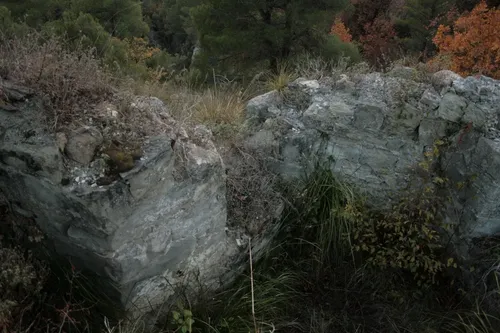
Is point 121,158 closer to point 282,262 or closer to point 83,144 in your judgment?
point 83,144

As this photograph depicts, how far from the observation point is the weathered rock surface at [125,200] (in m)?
2.61

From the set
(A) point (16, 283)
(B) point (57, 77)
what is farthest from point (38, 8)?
(A) point (16, 283)

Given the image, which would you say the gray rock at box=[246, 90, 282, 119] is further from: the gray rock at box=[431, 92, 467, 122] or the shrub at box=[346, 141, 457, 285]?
the gray rock at box=[431, 92, 467, 122]

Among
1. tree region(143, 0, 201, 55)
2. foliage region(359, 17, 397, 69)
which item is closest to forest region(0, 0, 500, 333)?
foliage region(359, 17, 397, 69)

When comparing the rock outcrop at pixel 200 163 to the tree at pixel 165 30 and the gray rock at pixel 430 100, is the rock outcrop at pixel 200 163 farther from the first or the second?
the tree at pixel 165 30

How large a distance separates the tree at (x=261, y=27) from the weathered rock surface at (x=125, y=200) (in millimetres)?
7219

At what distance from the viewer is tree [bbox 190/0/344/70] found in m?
9.83

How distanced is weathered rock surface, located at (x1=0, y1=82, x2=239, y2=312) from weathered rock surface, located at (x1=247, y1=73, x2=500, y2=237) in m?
1.22

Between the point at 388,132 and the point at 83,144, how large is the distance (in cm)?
276

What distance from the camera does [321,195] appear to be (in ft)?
12.9

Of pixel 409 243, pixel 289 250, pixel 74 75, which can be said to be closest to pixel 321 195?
pixel 289 250

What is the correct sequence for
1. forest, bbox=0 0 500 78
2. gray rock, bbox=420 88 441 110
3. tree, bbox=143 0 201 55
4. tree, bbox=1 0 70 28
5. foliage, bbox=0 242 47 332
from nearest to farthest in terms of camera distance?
1. foliage, bbox=0 242 47 332
2. gray rock, bbox=420 88 441 110
3. forest, bbox=0 0 500 78
4. tree, bbox=1 0 70 28
5. tree, bbox=143 0 201 55

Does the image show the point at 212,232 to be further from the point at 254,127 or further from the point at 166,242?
the point at 254,127

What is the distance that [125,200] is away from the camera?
2658 mm
